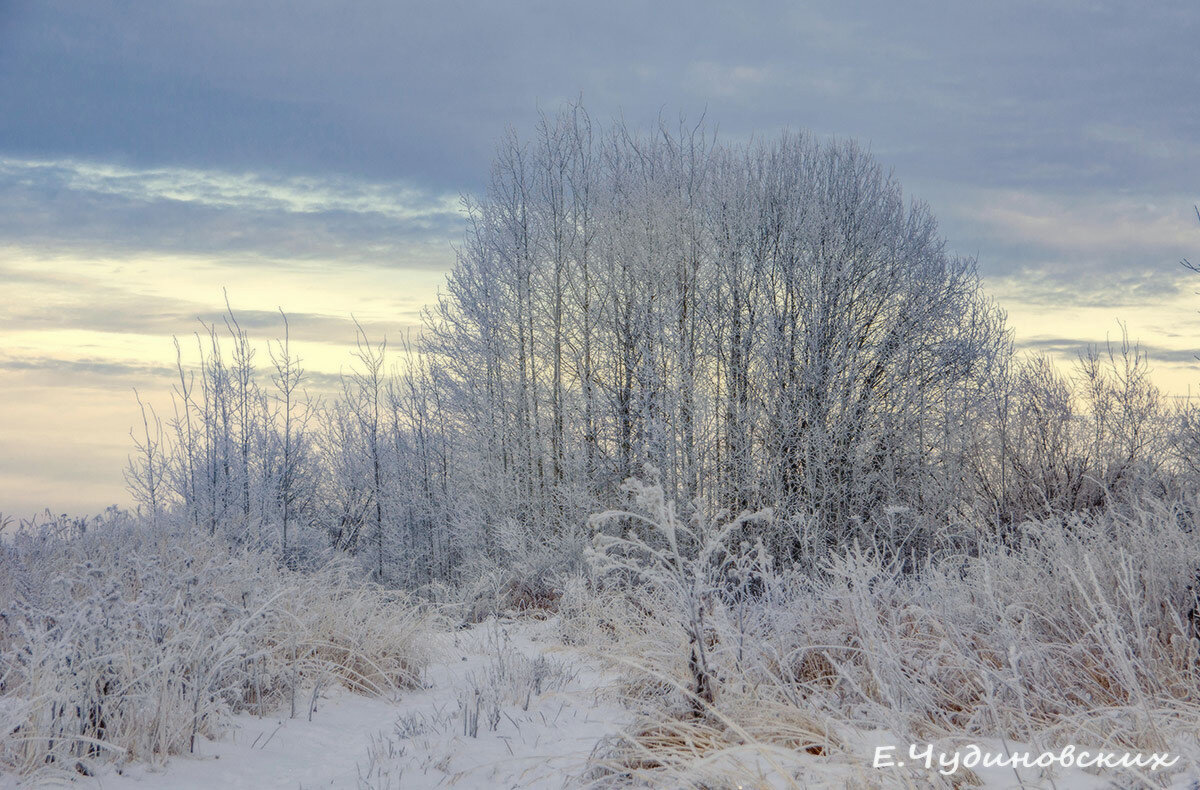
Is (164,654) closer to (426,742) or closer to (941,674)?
(426,742)

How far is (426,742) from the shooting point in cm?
432

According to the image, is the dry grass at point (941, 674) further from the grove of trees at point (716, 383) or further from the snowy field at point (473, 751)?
the grove of trees at point (716, 383)

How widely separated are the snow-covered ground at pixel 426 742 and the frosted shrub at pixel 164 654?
17cm

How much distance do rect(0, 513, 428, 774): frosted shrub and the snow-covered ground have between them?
0.55 ft

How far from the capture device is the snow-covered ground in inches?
150

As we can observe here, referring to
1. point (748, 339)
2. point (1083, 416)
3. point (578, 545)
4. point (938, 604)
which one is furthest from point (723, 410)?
point (938, 604)

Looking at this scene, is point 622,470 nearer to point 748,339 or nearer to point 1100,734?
point 748,339

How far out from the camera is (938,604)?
18.5ft

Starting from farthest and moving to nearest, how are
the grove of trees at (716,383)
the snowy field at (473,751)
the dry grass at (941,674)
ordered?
1. the grove of trees at (716,383)
2. the dry grass at (941,674)
3. the snowy field at (473,751)

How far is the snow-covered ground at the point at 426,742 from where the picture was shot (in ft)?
12.5

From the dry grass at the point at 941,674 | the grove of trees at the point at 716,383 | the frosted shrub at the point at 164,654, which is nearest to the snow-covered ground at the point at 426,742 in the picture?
the frosted shrub at the point at 164,654

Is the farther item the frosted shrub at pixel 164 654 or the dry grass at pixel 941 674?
the frosted shrub at pixel 164 654

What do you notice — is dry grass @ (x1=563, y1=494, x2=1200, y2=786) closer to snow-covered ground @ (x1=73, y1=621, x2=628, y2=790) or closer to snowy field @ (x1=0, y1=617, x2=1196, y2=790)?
snowy field @ (x1=0, y1=617, x2=1196, y2=790)

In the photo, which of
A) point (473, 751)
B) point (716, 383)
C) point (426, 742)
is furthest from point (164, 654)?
point (716, 383)
